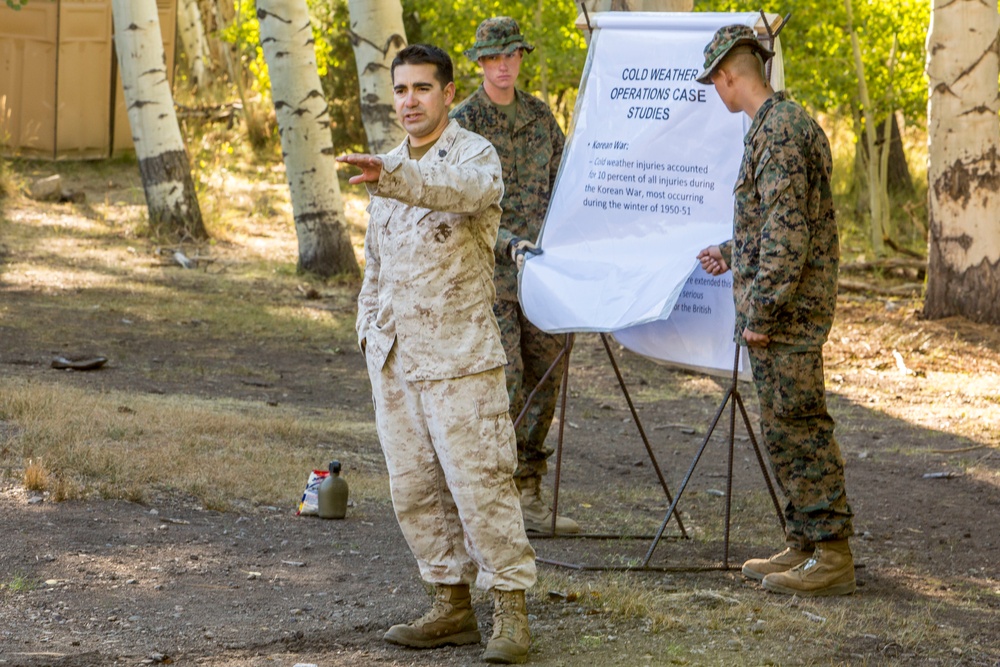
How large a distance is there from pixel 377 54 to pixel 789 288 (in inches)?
294

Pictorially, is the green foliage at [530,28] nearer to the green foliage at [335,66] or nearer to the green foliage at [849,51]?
the green foliage at [335,66]

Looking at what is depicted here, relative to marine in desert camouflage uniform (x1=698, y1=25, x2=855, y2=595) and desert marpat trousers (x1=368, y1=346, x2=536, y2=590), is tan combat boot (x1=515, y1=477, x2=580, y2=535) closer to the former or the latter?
marine in desert camouflage uniform (x1=698, y1=25, x2=855, y2=595)

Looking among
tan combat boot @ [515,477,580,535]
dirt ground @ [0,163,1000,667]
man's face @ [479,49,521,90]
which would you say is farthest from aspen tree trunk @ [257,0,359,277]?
tan combat boot @ [515,477,580,535]

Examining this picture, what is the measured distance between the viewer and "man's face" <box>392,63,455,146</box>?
390cm

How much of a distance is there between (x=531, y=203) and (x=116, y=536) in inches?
93.2

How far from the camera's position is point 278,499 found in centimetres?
620

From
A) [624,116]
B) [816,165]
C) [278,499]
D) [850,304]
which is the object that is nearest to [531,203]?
[624,116]

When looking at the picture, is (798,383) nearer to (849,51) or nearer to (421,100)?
(421,100)

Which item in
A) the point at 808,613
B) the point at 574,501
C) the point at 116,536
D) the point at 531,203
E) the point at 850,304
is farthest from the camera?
the point at 850,304

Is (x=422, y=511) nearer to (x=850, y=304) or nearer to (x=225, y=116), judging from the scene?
(x=850, y=304)

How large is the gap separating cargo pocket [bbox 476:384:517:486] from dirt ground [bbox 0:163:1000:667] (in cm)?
63

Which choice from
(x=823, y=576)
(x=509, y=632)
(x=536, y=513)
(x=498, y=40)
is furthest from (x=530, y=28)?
(x=509, y=632)

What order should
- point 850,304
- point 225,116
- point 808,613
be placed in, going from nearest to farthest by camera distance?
point 808,613 → point 850,304 → point 225,116

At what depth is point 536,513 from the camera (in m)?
5.92
